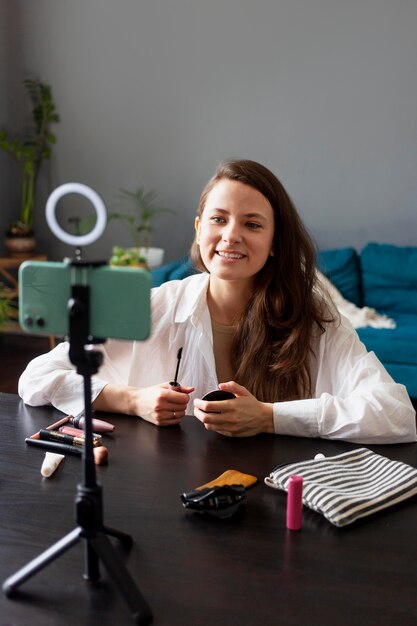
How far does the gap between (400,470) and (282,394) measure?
1.73ft

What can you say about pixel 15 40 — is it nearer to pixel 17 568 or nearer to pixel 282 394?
pixel 282 394

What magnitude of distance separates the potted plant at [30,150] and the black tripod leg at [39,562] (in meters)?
4.09

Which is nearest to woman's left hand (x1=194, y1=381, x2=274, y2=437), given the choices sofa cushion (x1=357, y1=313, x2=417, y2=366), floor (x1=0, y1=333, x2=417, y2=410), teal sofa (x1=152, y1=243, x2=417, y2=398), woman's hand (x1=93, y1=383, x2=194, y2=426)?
woman's hand (x1=93, y1=383, x2=194, y2=426)

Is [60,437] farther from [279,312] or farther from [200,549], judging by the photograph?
[279,312]

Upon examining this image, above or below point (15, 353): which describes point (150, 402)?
above

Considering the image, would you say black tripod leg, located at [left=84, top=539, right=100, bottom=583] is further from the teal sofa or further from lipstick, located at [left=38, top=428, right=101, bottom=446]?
the teal sofa

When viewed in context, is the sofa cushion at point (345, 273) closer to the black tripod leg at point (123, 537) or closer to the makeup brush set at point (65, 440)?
Result: the makeup brush set at point (65, 440)

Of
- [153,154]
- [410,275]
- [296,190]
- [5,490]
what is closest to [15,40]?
[153,154]

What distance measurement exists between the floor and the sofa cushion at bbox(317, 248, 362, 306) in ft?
6.04

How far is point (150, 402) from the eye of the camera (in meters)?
1.49

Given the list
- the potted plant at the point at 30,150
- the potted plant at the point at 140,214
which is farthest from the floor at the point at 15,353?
the potted plant at the point at 140,214

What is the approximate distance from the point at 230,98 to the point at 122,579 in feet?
13.5

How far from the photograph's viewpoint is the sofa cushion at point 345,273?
427 centimetres

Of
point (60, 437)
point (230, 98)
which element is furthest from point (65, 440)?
point (230, 98)
